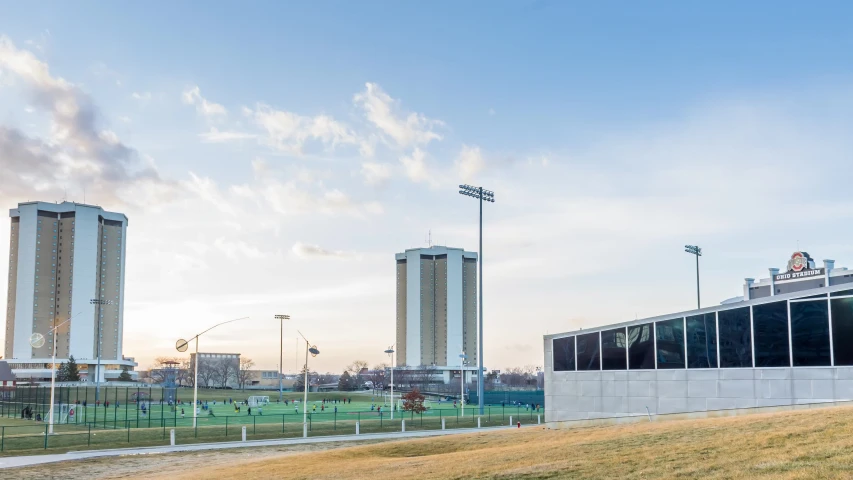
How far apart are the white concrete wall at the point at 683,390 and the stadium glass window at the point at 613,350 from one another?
0.41 m

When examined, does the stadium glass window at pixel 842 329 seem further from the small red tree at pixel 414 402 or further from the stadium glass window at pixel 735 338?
the small red tree at pixel 414 402

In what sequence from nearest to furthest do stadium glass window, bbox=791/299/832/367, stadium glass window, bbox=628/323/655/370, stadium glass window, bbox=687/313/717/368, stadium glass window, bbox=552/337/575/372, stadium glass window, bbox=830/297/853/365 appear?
1. stadium glass window, bbox=830/297/853/365
2. stadium glass window, bbox=791/299/832/367
3. stadium glass window, bbox=687/313/717/368
4. stadium glass window, bbox=628/323/655/370
5. stadium glass window, bbox=552/337/575/372

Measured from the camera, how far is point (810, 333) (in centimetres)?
3741

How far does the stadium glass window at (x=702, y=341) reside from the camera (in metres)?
40.6

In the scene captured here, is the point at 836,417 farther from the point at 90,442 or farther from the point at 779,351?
the point at 90,442

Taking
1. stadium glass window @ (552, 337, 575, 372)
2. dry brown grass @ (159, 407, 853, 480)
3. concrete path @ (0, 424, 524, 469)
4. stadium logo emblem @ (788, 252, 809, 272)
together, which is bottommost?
concrete path @ (0, 424, 524, 469)

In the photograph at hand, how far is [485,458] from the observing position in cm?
2681

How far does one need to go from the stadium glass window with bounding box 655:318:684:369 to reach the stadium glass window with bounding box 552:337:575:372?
6491mm

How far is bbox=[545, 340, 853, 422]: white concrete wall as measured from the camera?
36.8m

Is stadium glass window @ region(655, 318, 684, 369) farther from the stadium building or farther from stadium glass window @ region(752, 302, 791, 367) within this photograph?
stadium glass window @ region(752, 302, 791, 367)

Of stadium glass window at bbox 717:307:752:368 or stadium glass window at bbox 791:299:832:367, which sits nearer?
stadium glass window at bbox 791:299:832:367

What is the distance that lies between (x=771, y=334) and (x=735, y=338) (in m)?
1.82

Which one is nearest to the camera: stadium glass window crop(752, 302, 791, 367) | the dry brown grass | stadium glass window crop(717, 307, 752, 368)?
the dry brown grass

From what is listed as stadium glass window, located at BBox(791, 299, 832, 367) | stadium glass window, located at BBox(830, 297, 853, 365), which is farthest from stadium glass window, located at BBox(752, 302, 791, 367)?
stadium glass window, located at BBox(830, 297, 853, 365)
